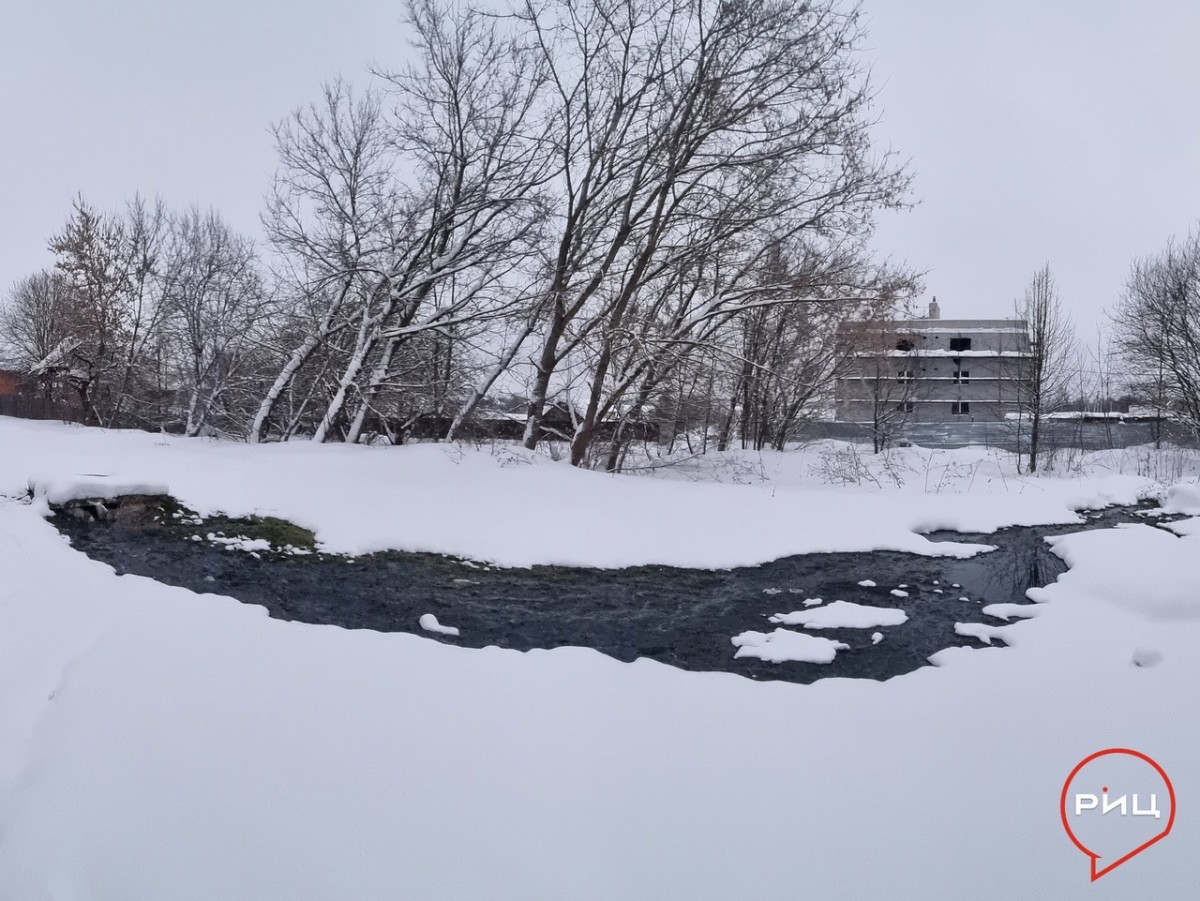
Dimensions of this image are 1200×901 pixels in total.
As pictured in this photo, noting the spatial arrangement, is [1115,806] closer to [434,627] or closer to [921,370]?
[434,627]

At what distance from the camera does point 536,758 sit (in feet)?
9.26

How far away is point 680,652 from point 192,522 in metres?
5.76

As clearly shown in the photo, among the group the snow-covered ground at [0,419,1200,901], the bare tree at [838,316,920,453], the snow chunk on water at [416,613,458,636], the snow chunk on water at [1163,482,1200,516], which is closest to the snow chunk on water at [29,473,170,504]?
the snow-covered ground at [0,419,1200,901]

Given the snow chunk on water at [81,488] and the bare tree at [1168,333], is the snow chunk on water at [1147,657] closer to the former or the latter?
the snow chunk on water at [81,488]

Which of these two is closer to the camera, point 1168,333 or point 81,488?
point 81,488

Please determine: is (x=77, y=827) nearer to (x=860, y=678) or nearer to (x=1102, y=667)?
(x=860, y=678)

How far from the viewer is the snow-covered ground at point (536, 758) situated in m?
2.19

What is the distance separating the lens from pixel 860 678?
4020 millimetres

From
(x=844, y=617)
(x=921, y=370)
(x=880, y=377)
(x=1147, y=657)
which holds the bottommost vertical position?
(x=844, y=617)

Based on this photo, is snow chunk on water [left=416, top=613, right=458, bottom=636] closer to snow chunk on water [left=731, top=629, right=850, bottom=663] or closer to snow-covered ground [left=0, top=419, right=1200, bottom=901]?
snow-covered ground [left=0, top=419, right=1200, bottom=901]

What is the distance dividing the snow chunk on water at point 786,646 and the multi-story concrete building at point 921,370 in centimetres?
1715

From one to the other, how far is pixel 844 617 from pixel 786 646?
0.89 m

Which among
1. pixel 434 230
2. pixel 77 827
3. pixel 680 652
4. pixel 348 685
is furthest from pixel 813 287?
pixel 77 827

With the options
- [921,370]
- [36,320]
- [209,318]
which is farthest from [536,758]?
[36,320]
